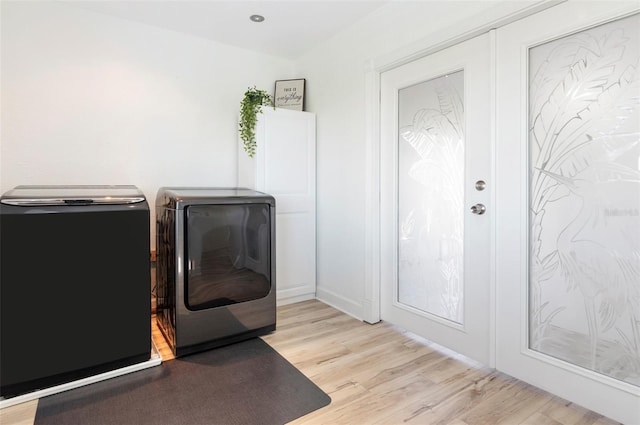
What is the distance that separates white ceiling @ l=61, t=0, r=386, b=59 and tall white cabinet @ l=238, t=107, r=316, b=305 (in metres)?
0.62

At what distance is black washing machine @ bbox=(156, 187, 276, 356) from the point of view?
2.07 metres

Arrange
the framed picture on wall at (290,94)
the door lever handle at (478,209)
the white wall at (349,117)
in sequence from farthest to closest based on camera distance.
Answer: the framed picture on wall at (290,94)
the white wall at (349,117)
the door lever handle at (478,209)

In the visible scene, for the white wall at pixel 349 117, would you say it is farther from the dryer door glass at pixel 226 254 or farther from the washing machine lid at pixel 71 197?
the washing machine lid at pixel 71 197

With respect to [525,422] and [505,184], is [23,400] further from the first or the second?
[505,184]

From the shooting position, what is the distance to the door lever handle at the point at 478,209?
1.95 metres

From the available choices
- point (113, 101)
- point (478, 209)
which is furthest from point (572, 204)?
point (113, 101)

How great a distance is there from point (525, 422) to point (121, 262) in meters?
2.04

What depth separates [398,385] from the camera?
1.79 m

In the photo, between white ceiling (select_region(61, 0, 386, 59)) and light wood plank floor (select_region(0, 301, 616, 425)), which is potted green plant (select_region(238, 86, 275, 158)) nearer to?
white ceiling (select_region(61, 0, 386, 59))

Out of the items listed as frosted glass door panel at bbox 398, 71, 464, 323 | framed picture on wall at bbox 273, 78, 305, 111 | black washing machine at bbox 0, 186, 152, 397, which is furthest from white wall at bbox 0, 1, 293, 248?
frosted glass door panel at bbox 398, 71, 464, 323

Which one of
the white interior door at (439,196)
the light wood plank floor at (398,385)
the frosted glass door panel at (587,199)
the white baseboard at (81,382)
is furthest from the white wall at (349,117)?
the white baseboard at (81,382)

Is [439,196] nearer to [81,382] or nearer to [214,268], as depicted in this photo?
[214,268]

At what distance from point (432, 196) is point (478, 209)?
0.34 m

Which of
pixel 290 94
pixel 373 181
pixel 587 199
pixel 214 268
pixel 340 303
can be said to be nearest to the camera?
pixel 587 199
